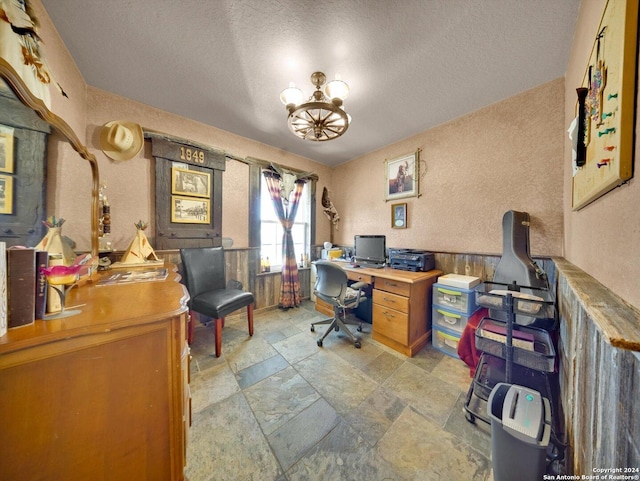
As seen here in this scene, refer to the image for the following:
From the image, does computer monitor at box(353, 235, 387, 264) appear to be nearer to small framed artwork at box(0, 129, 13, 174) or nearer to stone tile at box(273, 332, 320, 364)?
stone tile at box(273, 332, 320, 364)

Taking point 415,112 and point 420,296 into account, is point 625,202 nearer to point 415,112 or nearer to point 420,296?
point 420,296

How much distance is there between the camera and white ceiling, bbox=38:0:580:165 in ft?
4.30

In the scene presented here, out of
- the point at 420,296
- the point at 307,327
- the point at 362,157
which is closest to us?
the point at 420,296

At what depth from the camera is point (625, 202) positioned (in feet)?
2.11

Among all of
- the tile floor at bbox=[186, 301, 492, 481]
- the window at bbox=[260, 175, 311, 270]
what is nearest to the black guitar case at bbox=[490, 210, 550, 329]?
the tile floor at bbox=[186, 301, 492, 481]

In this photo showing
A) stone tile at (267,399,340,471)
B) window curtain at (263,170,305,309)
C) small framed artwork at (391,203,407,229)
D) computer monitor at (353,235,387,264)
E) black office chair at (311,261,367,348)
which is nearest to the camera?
stone tile at (267,399,340,471)

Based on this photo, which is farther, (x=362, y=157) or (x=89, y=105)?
(x=362, y=157)

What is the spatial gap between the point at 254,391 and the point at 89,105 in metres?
3.13

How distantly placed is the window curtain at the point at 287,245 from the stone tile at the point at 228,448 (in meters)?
1.82

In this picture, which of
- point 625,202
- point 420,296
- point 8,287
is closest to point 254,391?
point 8,287

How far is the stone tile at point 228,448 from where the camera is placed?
3.53 feet

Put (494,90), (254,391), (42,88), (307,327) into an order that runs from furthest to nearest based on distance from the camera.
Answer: (307,327) → (494,90) → (254,391) → (42,88)

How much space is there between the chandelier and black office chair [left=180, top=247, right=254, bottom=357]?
5.91 feet

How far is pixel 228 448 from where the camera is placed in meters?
1.20
